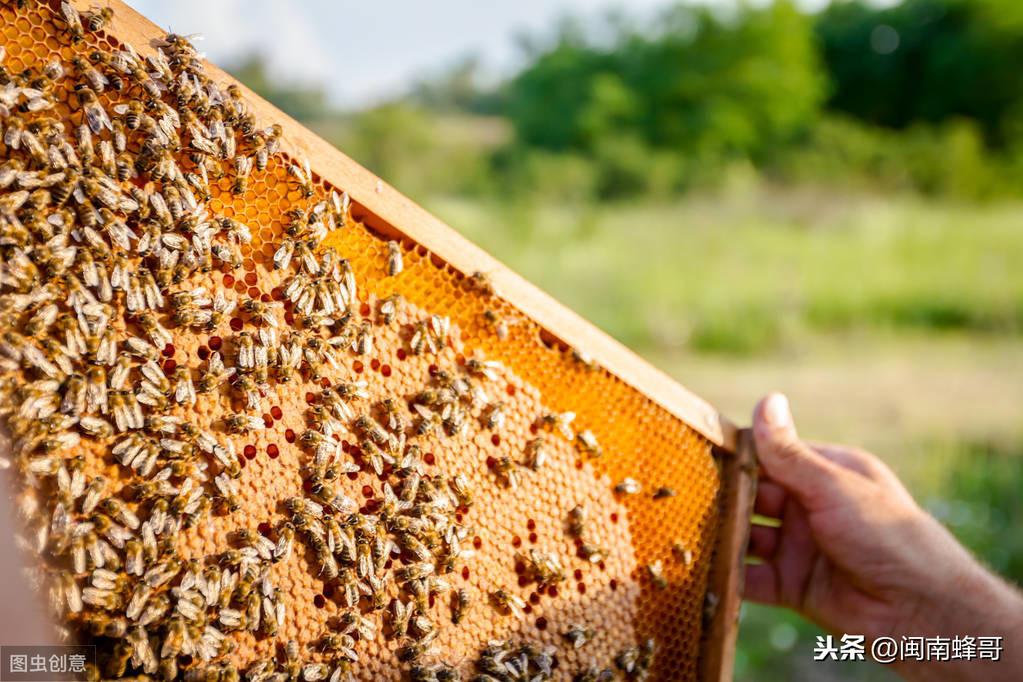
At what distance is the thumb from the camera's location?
289 cm

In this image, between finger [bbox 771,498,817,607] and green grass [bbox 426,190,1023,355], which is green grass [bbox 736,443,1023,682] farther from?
green grass [bbox 426,190,1023,355]

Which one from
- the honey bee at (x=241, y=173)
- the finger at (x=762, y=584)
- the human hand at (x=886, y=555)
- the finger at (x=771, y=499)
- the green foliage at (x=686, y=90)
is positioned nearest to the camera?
the honey bee at (x=241, y=173)

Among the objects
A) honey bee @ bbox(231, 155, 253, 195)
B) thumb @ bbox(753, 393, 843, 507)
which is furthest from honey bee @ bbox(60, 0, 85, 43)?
thumb @ bbox(753, 393, 843, 507)

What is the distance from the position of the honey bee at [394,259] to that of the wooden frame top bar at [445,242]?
5 cm

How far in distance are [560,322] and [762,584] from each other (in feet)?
6.53

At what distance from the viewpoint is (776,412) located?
9.53 ft

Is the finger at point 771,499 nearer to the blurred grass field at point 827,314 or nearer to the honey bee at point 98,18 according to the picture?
the honey bee at point 98,18

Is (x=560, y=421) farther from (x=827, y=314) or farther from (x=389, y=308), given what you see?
(x=827, y=314)

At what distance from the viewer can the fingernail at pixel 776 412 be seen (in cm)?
288

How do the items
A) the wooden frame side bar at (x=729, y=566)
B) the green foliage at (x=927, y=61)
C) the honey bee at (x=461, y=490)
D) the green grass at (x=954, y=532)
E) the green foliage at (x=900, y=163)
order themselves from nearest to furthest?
the honey bee at (x=461, y=490) < the wooden frame side bar at (x=729, y=566) < the green grass at (x=954, y=532) < the green foliage at (x=900, y=163) < the green foliage at (x=927, y=61)

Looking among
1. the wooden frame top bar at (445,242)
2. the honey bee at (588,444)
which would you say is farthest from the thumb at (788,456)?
the honey bee at (588,444)

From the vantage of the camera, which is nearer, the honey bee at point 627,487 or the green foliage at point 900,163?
the honey bee at point 627,487

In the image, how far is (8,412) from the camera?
1.64m

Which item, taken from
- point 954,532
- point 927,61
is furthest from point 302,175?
point 927,61
